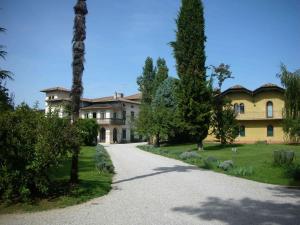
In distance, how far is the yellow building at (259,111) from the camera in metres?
A: 44.8

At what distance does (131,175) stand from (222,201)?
7.12 metres

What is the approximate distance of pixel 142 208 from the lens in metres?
9.70

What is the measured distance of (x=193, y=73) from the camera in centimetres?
3403

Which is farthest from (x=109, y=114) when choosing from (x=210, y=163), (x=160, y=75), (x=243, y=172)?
(x=243, y=172)

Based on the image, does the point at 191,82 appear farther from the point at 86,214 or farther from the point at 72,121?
the point at 86,214

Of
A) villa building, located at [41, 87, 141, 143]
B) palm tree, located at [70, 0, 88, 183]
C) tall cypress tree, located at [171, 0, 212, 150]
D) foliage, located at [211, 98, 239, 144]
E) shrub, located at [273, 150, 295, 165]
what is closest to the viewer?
palm tree, located at [70, 0, 88, 183]

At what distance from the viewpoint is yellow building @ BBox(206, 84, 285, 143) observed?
44.8 meters

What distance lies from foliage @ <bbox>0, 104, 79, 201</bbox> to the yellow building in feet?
124

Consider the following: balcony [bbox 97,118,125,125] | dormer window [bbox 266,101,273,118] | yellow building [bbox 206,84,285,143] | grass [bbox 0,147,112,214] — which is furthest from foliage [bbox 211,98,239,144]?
balcony [bbox 97,118,125,125]

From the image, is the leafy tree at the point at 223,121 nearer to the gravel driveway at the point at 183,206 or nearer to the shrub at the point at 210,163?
the shrub at the point at 210,163

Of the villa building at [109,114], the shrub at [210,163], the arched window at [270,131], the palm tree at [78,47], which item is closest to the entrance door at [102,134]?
the villa building at [109,114]

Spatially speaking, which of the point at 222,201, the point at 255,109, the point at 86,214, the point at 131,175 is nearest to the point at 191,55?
the point at 255,109

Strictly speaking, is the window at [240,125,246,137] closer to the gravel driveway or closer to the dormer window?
the dormer window

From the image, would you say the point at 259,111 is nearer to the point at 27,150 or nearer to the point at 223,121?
the point at 223,121
